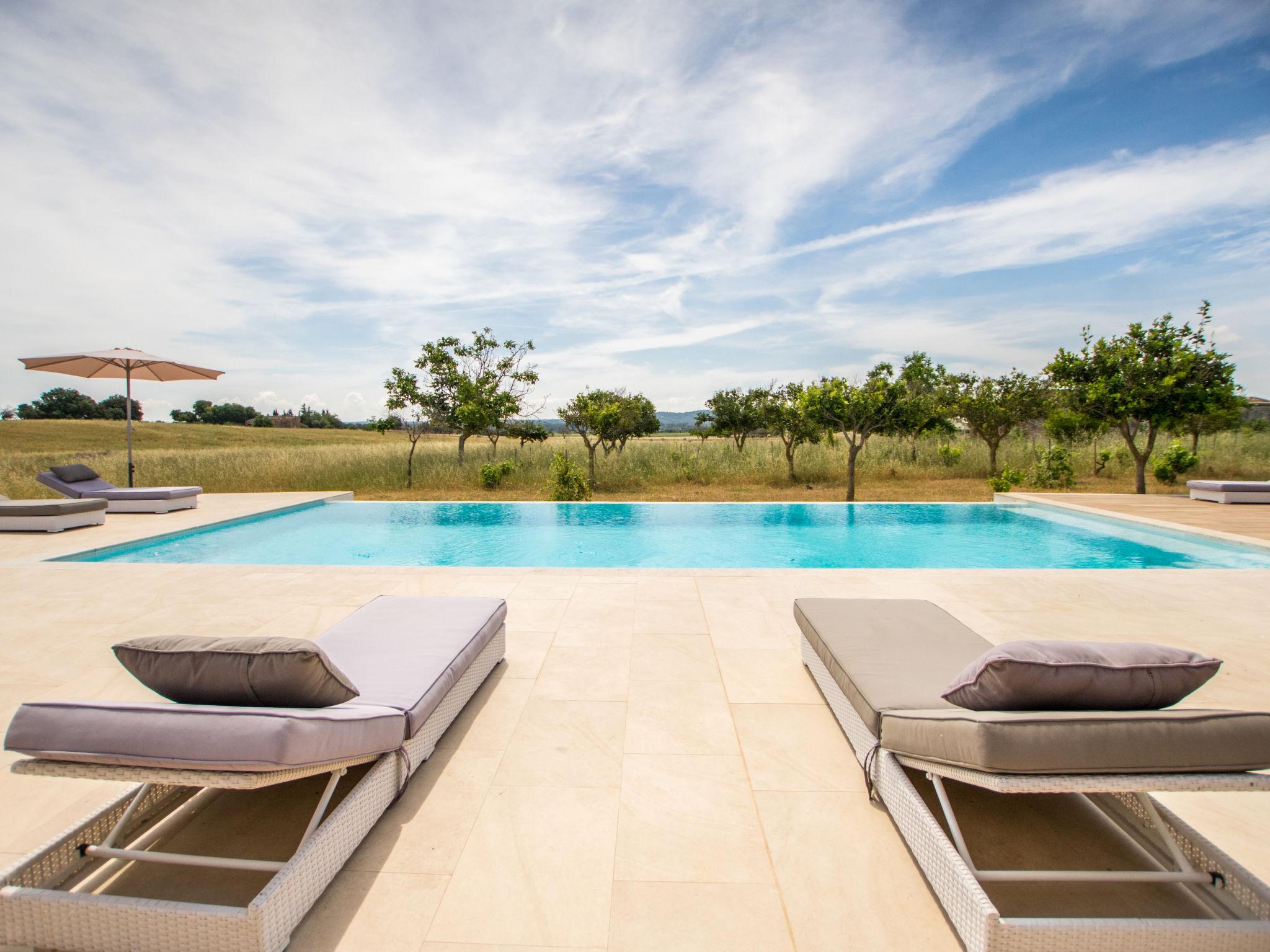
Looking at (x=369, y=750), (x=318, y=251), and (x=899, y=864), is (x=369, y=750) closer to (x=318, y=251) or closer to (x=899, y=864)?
(x=899, y=864)

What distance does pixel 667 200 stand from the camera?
37.2 ft

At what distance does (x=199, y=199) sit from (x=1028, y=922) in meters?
12.1

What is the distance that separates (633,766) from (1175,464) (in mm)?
15775

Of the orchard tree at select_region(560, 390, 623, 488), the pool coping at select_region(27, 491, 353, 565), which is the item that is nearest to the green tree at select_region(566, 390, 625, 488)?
the orchard tree at select_region(560, 390, 623, 488)

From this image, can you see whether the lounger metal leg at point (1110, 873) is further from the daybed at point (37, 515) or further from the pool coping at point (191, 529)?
the daybed at point (37, 515)

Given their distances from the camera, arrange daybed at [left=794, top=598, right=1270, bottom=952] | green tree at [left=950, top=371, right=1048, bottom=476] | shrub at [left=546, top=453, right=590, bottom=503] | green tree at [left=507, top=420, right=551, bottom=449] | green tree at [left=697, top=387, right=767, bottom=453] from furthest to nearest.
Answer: green tree at [left=697, top=387, right=767, bottom=453]
green tree at [left=507, top=420, right=551, bottom=449]
green tree at [left=950, top=371, right=1048, bottom=476]
shrub at [left=546, top=453, right=590, bottom=503]
daybed at [left=794, top=598, right=1270, bottom=952]

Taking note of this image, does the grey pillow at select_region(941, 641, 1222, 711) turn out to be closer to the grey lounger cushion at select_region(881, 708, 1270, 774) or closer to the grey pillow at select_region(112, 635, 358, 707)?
the grey lounger cushion at select_region(881, 708, 1270, 774)

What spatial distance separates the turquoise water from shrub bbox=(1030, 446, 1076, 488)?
3572mm

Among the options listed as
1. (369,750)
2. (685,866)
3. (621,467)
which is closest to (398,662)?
(369,750)

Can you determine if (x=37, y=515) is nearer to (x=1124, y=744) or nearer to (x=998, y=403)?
(x=1124, y=744)

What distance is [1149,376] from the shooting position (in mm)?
10773

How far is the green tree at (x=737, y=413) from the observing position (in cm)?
1606

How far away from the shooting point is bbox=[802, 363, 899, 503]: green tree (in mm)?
11992

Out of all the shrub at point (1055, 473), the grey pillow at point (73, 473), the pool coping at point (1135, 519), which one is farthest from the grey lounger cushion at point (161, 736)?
the shrub at point (1055, 473)
